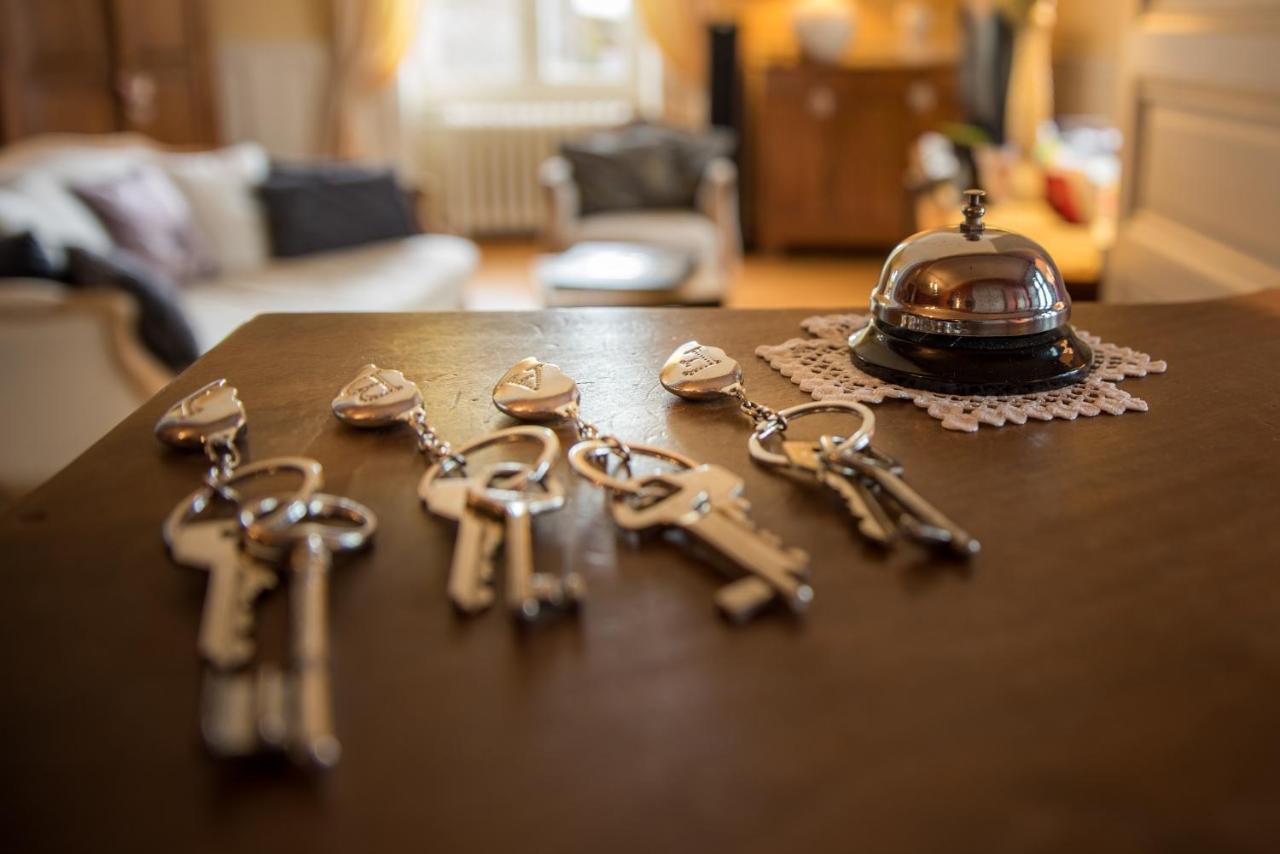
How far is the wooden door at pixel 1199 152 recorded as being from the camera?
1575 millimetres

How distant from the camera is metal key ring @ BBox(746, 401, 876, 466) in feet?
2.47

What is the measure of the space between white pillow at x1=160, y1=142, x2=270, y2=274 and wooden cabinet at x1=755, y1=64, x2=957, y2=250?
2.67 meters

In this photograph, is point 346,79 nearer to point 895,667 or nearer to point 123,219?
point 123,219

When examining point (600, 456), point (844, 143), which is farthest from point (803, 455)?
point (844, 143)

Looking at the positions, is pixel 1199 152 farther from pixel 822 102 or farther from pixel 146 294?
pixel 822 102

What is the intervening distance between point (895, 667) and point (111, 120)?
17.9ft

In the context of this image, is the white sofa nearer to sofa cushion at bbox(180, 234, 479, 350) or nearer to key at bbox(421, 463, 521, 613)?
sofa cushion at bbox(180, 234, 479, 350)

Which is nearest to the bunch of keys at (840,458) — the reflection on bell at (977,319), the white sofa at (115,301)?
the reflection on bell at (977,319)

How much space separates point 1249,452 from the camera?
30.5 inches

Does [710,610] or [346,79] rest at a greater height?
[346,79]

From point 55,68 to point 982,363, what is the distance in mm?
5142

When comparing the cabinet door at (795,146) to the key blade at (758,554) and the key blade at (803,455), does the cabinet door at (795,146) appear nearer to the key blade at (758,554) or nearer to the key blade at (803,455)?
the key blade at (803,455)

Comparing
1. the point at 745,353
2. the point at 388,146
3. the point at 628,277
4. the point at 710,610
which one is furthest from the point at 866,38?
the point at 710,610

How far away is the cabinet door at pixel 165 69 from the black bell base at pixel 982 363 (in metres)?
5.04
